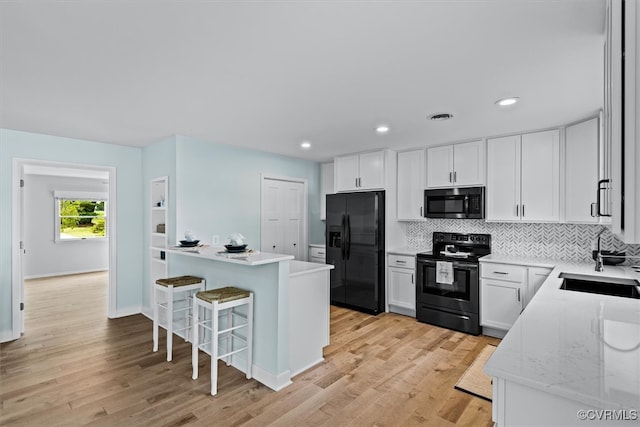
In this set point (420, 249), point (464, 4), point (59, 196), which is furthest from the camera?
point (59, 196)

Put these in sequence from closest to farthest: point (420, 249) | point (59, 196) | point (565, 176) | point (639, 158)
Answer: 1. point (639, 158)
2. point (565, 176)
3. point (420, 249)
4. point (59, 196)

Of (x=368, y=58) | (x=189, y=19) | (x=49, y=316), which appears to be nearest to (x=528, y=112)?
(x=368, y=58)

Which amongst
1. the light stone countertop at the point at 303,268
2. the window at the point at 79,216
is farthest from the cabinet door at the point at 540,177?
the window at the point at 79,216

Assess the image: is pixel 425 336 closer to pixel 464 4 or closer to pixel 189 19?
pixel 464 4

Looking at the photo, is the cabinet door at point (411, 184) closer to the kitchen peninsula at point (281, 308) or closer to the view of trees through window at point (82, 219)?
the kitchen peninsula at point (281, 308)

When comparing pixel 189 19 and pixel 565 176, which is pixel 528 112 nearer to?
pixel 565 176

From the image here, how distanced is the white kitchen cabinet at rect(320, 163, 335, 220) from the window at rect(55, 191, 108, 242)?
587 centimetres

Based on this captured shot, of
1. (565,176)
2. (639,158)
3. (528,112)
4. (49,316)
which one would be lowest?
(49,316)

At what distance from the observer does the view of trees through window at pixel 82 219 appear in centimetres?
757

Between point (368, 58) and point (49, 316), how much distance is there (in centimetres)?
533

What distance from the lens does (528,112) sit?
2.94m

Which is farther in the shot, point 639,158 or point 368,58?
point 368,58

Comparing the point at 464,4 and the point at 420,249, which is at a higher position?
the point at 464,4

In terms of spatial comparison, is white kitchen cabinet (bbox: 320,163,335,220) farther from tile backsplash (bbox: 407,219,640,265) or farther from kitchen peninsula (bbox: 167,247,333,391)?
kitchen peninsula (bbox: 167,247,333,391)
